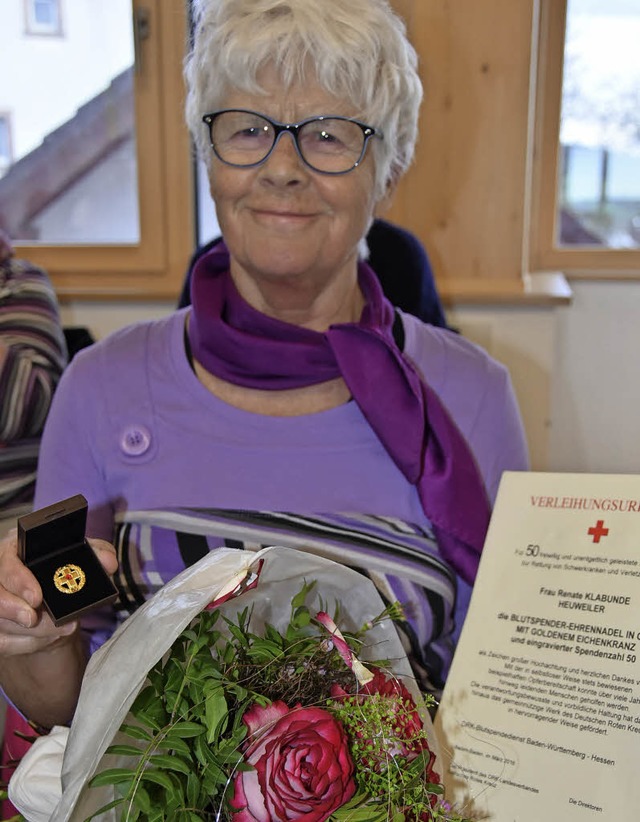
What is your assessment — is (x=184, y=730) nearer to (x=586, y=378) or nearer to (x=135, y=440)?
(x=135, y=440)

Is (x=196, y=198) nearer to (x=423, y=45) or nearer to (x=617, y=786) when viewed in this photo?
(x=423, y=45)

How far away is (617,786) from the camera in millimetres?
747

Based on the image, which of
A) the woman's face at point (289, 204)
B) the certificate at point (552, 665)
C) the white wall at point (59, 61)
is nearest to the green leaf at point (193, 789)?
the certificate at point (552, 665)

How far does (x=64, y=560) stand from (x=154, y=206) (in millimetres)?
2005

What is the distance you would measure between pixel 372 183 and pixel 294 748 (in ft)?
2.74

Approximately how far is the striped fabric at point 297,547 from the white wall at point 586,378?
54.5 inches

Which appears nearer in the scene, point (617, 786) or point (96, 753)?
point (96, 753)

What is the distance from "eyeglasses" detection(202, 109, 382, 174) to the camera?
1144mm

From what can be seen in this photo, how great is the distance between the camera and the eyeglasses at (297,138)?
3.75 feet

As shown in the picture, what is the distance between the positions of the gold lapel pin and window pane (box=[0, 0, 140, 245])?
2.04 metres

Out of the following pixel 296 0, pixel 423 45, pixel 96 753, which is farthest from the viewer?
pixel 423 45

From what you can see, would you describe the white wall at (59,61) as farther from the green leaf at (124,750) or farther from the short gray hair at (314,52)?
the green leaf at (124,750)

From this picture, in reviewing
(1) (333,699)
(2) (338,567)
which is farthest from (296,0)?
(1) (333,699)

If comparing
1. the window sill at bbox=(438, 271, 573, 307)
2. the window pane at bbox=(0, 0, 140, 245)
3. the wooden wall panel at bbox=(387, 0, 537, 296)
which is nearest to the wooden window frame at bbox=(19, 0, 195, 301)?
the window pane at bbox=(0, 0, 140, 245)
